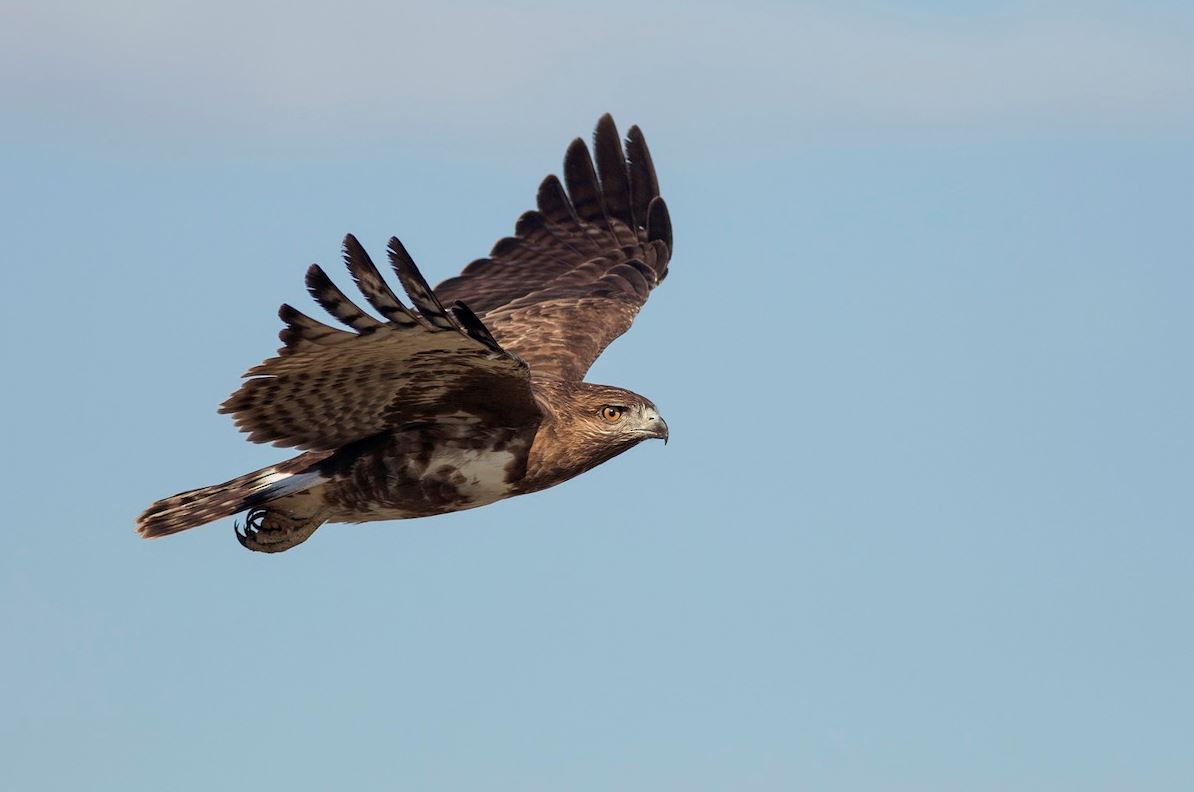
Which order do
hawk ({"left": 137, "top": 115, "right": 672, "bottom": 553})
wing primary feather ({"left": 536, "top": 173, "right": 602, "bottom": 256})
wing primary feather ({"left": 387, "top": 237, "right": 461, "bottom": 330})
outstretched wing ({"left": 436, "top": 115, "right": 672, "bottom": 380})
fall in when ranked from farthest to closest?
1. wing primary feather ({"left": 536, "top": 173, "right": 602, "bottom": 256})
2. outstretched wing ({"left": 436, "top": 115, "right": 672, "bottom": 380})
3. hawk ({"left": 137, "top": 115, "right": 672, "bottom": 553})
4. wing primary feather ({"left": 387, "top": 237, "right": 461, "bottom": 330})

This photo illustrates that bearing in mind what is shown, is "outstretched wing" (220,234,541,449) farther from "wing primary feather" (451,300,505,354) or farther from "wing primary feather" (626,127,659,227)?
"wing primary feather" (626,127,659,227)

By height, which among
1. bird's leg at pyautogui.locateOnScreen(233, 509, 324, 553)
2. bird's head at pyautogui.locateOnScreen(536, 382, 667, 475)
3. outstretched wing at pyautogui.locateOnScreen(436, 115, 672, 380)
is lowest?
bird's leg at pyautogui.locateOnScreen(233, 509, 324, 553)

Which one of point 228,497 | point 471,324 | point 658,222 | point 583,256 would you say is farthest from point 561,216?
point 471,324

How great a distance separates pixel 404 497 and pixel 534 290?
367 cm

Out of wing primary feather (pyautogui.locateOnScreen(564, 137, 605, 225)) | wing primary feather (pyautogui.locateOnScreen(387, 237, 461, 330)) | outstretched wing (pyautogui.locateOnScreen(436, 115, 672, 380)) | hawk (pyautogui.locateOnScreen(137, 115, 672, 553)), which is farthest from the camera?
wing primary feather (pyautogui.locateOnScreen(564, 137, 605, 225))

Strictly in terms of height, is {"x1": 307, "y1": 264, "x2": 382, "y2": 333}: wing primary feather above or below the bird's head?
below

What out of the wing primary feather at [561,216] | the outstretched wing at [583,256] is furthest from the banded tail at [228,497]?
the wing primary feather at [561,216]

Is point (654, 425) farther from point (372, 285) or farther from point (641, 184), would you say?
point (641, 184)

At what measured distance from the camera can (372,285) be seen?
8852 millimetres

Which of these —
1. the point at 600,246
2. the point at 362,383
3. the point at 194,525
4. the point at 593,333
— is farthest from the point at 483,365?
the point at 600,246

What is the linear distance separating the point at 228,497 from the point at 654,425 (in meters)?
2.49

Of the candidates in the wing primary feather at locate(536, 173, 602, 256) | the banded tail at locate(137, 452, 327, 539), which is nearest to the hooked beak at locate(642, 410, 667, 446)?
the banded tail at locate(137, 452, 327, 539)

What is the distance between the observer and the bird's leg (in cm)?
1127

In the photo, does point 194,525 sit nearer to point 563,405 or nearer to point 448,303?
point 563,405
